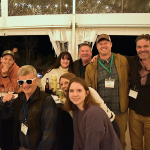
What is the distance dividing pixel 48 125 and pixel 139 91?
1219 mm

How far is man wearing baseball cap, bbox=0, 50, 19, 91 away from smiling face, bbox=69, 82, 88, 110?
161 centimetres

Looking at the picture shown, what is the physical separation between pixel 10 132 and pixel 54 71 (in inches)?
48.9

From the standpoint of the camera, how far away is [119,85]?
183 cm

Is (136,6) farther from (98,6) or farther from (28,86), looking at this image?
(28,86)

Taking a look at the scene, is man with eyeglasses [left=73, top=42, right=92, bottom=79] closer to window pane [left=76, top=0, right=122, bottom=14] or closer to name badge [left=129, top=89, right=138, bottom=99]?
name badge [left=129, top=89, right=138, bottom=99]

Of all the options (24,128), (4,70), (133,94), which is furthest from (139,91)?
(4,70)

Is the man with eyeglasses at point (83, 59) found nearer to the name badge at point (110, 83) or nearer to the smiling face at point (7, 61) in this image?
the name badge at point (110, 83)

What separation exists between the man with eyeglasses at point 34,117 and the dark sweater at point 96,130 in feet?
0.93

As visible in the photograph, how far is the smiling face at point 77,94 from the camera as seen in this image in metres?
1.23

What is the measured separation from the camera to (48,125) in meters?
1.23

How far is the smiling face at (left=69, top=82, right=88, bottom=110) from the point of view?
1232 mm

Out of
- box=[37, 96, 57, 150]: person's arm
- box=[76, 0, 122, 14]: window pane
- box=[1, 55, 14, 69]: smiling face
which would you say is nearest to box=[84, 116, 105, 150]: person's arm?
box=[37, 96, 57, 150]: person's arm

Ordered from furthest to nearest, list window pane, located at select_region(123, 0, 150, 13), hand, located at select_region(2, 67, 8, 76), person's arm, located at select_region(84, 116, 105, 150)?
window pane, located at select_region(123, 0, 150, 13)
hand, located at select_region(2, 67, 8, 76)
person's arm, located at select_region(84, 116, 105, 150)

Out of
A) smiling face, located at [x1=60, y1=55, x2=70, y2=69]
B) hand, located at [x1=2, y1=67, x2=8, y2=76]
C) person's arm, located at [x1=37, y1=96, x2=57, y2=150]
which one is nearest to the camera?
person's arm, located at [x1=37, y1=96, x2=57, y2=150]
